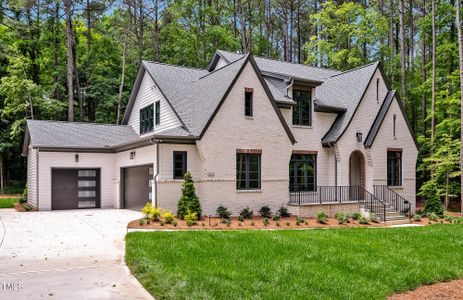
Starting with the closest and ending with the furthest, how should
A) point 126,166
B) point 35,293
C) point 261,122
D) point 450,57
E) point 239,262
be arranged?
point 35,293
point 239,262
point 261,122
point 126,166
point 450,57

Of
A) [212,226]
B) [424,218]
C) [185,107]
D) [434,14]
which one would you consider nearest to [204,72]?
[185,107]

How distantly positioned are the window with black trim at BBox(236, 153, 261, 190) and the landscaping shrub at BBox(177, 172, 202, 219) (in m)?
2.59

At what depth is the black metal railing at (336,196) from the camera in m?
19.3

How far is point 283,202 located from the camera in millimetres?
18406

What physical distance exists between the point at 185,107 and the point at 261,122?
355 centimetres

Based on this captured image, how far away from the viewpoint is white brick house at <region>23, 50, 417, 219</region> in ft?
55.5

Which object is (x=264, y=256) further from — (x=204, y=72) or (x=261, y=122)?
(x=204, y=72)

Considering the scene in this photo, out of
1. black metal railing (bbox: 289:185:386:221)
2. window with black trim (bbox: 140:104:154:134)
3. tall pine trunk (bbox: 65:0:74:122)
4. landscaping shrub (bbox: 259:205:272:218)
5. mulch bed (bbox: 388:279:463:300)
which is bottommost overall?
mulch bed (bbox: 388:279:463:300)

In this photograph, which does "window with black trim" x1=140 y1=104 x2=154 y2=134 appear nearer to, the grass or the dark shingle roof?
the dark shingle roof

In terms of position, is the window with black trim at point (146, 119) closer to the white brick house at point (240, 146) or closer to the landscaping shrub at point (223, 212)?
the white brick house at point (240, 146)

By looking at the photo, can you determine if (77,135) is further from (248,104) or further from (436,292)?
(436,292)

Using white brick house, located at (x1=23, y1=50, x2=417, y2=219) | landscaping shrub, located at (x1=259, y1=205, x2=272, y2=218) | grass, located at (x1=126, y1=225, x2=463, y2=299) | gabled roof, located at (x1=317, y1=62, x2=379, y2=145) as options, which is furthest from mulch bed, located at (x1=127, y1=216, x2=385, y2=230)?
gabled roof, located at (x1=317, y1=62, x2=379, y2=145)

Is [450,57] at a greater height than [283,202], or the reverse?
[450,57]

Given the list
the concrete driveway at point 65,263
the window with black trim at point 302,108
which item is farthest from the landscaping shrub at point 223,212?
the window with black trim at point 302,108
